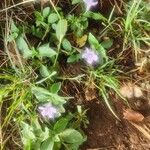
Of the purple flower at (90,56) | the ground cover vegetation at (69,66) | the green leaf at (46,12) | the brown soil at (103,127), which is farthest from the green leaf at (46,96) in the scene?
the green leaf at (46,12)

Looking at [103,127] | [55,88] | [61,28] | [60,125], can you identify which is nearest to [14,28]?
[61,28]

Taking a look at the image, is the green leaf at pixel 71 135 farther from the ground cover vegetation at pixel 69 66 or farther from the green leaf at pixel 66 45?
the green leaf at pixel 66 45

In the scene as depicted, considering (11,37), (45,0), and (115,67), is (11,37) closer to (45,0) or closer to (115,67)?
(45,0)

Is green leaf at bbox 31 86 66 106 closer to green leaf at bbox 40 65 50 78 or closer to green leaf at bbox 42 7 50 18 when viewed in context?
green leaf at bbox 40 65 50 78

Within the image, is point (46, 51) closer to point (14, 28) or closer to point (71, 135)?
point (14, 28)

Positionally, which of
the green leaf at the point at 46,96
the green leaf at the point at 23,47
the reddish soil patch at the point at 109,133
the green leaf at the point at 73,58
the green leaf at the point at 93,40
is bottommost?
the reddish soil patch at the point at 109,133

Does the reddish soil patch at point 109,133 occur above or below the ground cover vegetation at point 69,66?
below
